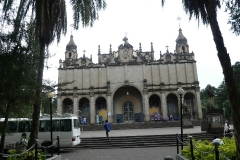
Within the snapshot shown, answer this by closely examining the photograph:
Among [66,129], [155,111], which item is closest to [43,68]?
[66,129]

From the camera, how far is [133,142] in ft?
59.6

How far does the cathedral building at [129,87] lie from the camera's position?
38.4m

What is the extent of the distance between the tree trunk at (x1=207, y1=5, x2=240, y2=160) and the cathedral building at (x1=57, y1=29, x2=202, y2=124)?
31.4 meters

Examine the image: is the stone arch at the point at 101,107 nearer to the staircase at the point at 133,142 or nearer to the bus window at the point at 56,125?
the staircase at the point at 133,142

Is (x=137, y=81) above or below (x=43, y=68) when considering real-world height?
above

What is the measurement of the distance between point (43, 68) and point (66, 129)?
787cm

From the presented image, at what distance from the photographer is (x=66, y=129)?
53.6 ft

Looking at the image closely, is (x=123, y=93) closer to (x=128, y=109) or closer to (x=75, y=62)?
(x=128, y=109)

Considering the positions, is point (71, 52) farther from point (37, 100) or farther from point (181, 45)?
point (37, 100)

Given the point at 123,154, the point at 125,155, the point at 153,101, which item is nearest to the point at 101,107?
the point at 153,101

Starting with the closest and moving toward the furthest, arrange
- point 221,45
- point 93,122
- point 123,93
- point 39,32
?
point 221,45
point 39,32
point 93,122
point 123,93

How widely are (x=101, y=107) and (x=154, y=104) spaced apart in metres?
9.14

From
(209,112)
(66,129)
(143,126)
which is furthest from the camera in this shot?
(143,126)

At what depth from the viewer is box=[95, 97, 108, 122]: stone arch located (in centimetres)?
3944
